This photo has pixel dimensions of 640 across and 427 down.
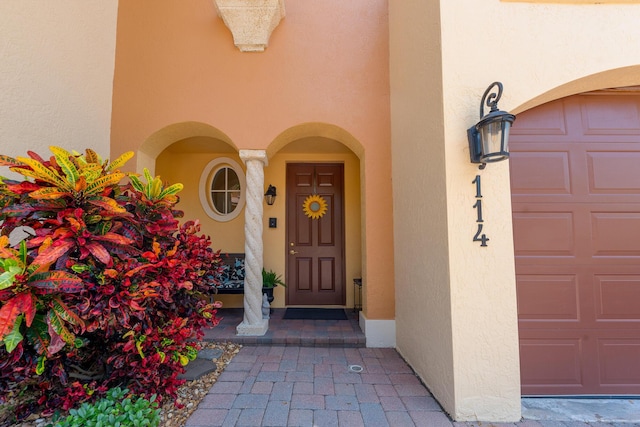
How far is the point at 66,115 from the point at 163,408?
3069mm

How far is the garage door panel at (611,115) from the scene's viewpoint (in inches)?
92.8

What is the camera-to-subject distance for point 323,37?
142 inches

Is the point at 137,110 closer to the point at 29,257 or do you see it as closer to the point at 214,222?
the point at 214,222

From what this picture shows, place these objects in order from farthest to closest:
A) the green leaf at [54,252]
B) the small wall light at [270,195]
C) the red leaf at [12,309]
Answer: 1. the small wall light at [270,195]
2. the green leaf at [54,252]
3. the red leaf at [12,309]

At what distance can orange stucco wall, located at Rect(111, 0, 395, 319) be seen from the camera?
348cm

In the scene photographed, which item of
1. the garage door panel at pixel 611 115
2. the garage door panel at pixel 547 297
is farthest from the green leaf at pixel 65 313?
the garage door panel at pixel 611 115

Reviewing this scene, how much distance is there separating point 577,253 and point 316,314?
3128 mm

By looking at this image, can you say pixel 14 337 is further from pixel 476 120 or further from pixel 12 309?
pixel 476 120

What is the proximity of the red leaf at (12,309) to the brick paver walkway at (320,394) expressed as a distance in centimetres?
124

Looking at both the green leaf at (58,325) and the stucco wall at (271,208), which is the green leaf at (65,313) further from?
the stucco wall at (271,208)

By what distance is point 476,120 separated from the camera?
7.01ft

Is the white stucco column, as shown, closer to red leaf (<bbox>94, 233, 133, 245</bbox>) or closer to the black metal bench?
the black metal bench

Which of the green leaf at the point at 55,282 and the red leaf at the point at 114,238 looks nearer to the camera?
the green leaf at the point at 55,282

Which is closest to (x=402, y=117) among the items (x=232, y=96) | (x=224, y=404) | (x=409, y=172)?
(x=409, y=172)
